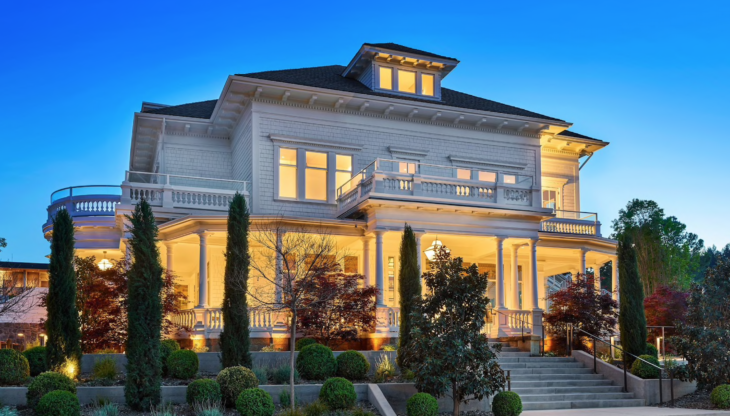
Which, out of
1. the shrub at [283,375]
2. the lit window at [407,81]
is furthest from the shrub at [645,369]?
the lit window at [407,81]

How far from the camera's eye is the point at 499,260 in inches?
981

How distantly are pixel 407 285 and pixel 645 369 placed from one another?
699 centimetres

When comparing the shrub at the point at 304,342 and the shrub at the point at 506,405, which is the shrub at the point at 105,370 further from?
the shrub at the point at 506,405

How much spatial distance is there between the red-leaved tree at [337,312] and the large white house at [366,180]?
79cm

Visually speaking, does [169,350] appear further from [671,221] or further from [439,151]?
[671,221]

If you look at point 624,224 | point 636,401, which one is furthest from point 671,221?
point 636,401

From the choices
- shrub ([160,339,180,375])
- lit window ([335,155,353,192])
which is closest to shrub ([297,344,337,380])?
shrub ([160,339,180,375])

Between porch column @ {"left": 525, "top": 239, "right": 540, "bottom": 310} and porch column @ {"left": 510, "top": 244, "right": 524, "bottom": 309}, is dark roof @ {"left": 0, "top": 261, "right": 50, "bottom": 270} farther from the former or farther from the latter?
porch column @ {"left": 525, "top": 239, "right": 540, "bottom": 310}

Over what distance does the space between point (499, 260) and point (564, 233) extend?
4.49m

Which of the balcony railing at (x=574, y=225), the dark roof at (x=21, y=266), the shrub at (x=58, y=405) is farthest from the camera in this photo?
the dark roof at (x=21, y=266)

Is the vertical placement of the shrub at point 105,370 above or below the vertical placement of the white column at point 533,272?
below

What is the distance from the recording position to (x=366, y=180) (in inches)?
958

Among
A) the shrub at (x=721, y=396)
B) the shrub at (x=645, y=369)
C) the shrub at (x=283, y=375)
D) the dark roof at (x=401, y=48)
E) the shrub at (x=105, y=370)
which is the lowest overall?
the shrub at (x=721, y=396)

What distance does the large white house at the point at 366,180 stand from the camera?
79.0ft
